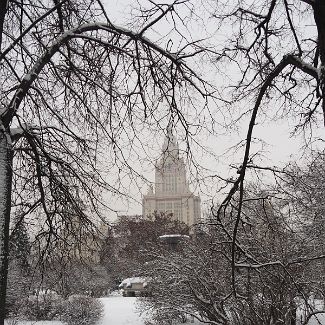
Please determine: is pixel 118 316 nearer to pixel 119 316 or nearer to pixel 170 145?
pixel 119 316

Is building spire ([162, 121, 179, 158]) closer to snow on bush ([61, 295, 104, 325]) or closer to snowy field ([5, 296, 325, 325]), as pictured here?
snowy field ([5, 296, 325, 325])

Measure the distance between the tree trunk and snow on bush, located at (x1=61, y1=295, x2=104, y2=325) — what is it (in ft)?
51.7

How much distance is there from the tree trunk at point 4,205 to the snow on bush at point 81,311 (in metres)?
15.8

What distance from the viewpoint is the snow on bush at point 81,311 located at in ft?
61.0

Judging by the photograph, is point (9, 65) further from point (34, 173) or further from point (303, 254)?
point (303, 254)

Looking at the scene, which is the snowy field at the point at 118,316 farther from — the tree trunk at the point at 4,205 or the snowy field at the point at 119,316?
the tree trunk at the point at 4,205

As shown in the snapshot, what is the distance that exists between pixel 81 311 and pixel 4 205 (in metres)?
16.0

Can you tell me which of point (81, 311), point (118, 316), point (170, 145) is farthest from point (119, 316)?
point (170, 145)

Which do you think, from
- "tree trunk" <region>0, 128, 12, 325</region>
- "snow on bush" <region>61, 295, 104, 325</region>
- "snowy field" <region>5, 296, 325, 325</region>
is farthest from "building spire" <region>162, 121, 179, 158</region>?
"snow on bush" <region>61, 295, 104, 325</region>

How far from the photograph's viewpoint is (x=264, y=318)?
651cm

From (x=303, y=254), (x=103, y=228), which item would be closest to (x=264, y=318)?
(x=303, y=254)

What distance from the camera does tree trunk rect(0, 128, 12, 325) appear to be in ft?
12.8

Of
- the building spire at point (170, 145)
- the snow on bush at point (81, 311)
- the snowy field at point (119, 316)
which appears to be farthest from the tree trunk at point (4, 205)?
the snow on bush at point (81, 311)

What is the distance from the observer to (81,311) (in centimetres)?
1875
